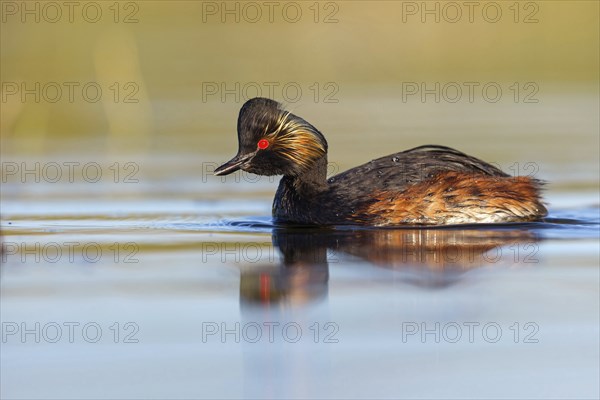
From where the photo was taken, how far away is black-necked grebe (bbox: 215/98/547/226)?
35.7 ft

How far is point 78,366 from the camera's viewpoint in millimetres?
6688

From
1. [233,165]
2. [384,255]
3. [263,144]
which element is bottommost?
[384,255]

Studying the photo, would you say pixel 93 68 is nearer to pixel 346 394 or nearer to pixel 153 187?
pixel 153 187

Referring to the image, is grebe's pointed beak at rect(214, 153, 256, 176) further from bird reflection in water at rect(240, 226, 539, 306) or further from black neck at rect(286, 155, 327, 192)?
bird reflection in water at rect(240, 226, 539, 306)

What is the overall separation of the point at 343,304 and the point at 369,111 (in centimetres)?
889

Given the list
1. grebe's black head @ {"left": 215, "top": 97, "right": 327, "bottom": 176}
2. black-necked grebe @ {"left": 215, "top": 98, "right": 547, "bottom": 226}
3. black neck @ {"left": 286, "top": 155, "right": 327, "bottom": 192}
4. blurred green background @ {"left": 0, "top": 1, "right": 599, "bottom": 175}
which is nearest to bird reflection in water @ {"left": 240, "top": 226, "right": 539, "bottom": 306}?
black-necked grebe @ {"left": 215, "top": 98, "right": 547, "bottom": 226}

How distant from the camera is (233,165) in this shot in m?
10.9

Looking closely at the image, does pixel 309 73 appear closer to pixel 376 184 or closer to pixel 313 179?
pixel 313 179

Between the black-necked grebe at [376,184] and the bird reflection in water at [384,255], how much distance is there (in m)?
0.26

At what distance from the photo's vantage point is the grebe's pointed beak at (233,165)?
10.9 m

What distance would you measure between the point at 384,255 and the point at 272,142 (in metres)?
2.07

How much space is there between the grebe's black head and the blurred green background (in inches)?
84.1

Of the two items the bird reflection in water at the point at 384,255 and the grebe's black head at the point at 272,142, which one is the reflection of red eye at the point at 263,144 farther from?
the bird reflection in water at the point at 384,255

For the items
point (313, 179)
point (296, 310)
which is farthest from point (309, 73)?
point (296, 310)
